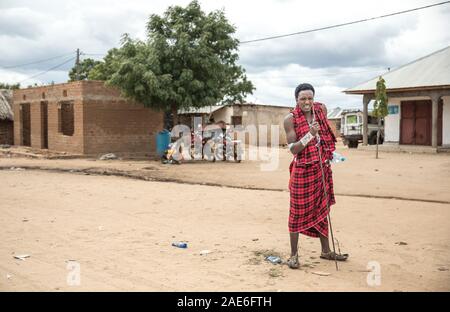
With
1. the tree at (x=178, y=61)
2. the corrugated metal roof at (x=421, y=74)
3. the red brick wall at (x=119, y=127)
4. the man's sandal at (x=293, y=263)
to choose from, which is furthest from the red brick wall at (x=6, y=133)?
the man's sandal at (x=293, y=263)

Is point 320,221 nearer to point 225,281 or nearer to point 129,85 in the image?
point 225,281

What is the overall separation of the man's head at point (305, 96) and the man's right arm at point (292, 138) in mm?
164

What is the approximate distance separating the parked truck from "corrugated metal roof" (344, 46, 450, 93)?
3.58 meters

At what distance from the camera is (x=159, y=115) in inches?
862

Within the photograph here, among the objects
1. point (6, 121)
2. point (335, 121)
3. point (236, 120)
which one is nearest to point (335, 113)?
point (335, 121)

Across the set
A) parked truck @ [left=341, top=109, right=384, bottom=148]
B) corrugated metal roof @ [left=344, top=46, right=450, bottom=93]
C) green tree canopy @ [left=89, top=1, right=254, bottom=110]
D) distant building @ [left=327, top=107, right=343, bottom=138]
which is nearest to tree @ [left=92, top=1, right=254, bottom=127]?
green tree canopy @ [left=89, top=1, right=254, bottom=110]

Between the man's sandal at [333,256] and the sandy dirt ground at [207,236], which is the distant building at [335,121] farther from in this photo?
the man's sandal at [333,256]

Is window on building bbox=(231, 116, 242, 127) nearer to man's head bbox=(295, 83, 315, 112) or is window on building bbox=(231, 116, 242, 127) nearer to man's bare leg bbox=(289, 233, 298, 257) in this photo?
man's head bbox=(295, 83, 315, 112)

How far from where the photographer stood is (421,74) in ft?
77.5

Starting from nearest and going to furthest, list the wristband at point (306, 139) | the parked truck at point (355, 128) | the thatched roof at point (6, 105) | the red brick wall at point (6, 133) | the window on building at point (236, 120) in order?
the wristband at point (306, 139) < the thatched roof at point (6, 105) < the red brick wall at point (6, 133) < the parked truck at point (355, 128) < the window on building at point (236, 120)

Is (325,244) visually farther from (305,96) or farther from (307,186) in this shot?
(305,96)

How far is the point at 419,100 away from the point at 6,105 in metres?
22.7

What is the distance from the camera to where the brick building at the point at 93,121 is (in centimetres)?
1997

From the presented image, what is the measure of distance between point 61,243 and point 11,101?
84.2ft
